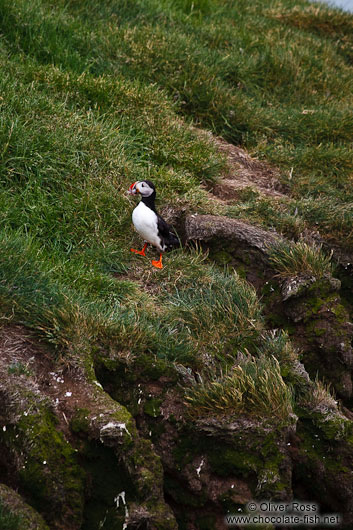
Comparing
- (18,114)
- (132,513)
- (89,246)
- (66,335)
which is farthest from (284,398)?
(18,114)

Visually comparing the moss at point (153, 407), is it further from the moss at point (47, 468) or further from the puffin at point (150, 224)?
the puffin at point (150, 224)

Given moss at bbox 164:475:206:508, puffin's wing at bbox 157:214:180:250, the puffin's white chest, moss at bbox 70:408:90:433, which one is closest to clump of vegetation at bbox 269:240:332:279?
puffin's wing at bbox 157:214:180:250

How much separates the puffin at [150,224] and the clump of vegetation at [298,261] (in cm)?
90

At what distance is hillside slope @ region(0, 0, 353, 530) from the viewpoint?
369 cm

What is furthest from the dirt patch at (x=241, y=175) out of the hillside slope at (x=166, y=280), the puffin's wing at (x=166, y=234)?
the puffin's wing at (x=166, y=234)

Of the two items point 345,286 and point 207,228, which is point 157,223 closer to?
point 207,228

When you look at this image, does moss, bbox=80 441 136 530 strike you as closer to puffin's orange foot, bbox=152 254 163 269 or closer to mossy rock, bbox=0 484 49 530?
mossy rock, bbox=0 484 49 530

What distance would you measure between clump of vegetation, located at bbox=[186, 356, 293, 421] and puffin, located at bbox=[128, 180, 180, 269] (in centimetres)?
160

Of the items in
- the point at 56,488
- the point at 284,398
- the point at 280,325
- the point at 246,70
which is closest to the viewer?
the point at 56,488

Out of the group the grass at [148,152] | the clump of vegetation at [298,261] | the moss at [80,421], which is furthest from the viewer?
the clump of vegetation at [298,261]

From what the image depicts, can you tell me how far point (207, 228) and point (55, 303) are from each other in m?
1.89

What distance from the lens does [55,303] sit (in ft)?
→ 13.9

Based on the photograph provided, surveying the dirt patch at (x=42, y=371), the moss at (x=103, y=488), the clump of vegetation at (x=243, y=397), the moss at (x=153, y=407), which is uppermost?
the clump of vegetation at (x=243, y=397)

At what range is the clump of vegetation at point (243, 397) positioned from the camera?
3998 mm
